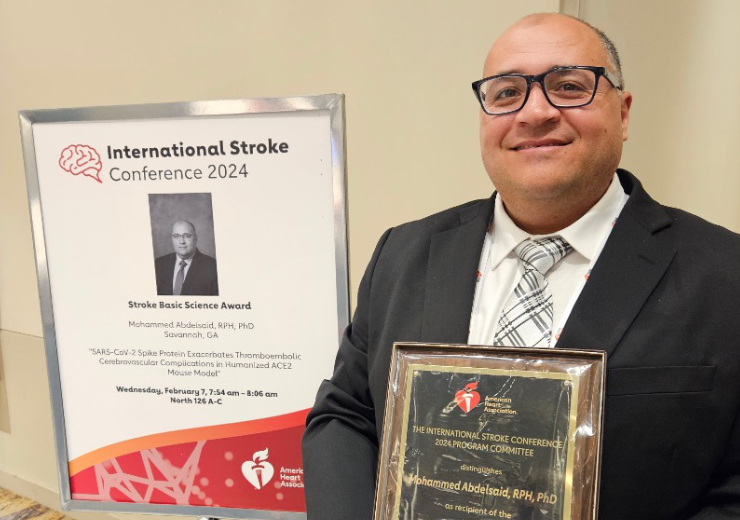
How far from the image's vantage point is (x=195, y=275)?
1674mm

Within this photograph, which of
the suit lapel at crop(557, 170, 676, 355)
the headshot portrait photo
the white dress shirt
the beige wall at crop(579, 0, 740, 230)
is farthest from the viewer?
the headshot portrait photo

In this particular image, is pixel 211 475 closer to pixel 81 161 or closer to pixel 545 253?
pixel 81 161

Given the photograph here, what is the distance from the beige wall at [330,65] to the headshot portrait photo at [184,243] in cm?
53

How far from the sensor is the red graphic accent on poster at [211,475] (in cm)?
171

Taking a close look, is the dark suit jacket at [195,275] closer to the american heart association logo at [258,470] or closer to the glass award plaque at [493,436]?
the american heart association logo at [258,470]

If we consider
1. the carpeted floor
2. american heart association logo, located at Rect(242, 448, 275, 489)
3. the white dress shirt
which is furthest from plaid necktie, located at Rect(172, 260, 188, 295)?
the carpeted floor

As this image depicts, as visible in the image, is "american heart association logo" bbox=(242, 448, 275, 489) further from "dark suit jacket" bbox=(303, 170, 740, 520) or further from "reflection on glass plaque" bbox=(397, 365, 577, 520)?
"reflection on glass plaque" bbox=(397, 365, 577, 520)

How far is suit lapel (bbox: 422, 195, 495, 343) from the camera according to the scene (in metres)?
1.13

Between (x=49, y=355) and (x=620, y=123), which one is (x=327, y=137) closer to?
(x=620, y=123)

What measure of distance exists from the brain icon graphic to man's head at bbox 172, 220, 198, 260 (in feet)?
0.92

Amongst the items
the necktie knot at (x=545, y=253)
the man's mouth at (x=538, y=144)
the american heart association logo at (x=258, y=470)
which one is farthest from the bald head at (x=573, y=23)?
the american heart association logo at (x=258, y=470)

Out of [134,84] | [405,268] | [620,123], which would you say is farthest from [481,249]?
[134,84]

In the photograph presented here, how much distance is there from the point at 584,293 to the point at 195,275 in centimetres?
110

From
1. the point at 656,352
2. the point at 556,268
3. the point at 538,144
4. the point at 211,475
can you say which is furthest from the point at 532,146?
the point at 211,475
